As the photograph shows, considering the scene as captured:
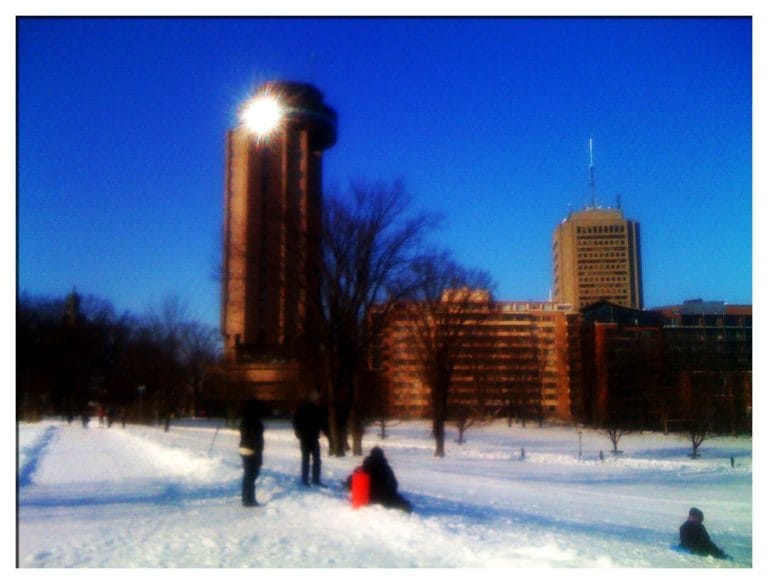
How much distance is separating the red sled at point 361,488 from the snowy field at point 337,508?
3.2 inches

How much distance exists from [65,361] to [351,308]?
10.6 ft

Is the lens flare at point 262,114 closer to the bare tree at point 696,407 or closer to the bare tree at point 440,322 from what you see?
the bare tree at point 440,322

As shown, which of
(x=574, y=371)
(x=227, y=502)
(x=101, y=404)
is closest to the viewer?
(x=227, y=502)

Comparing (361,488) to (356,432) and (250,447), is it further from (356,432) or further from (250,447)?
(356,432)

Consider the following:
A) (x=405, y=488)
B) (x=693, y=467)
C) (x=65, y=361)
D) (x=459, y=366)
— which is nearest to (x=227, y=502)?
(x=405, y=488)

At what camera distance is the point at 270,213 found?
24.4 ft

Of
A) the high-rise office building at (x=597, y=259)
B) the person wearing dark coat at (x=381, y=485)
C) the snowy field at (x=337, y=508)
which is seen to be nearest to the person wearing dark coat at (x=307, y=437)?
the snowy field at (x=337, y=508)

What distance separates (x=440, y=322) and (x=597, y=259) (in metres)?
2.45

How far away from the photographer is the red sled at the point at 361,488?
602 cm

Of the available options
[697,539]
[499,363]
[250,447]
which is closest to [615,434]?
[499,363]

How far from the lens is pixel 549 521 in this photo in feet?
21.6

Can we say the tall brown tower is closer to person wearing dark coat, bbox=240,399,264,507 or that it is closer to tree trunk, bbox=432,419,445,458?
person wearing dark coat, bbox=240,399,264,507

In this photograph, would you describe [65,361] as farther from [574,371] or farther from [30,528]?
[574,371]

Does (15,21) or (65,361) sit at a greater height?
(15,21)
